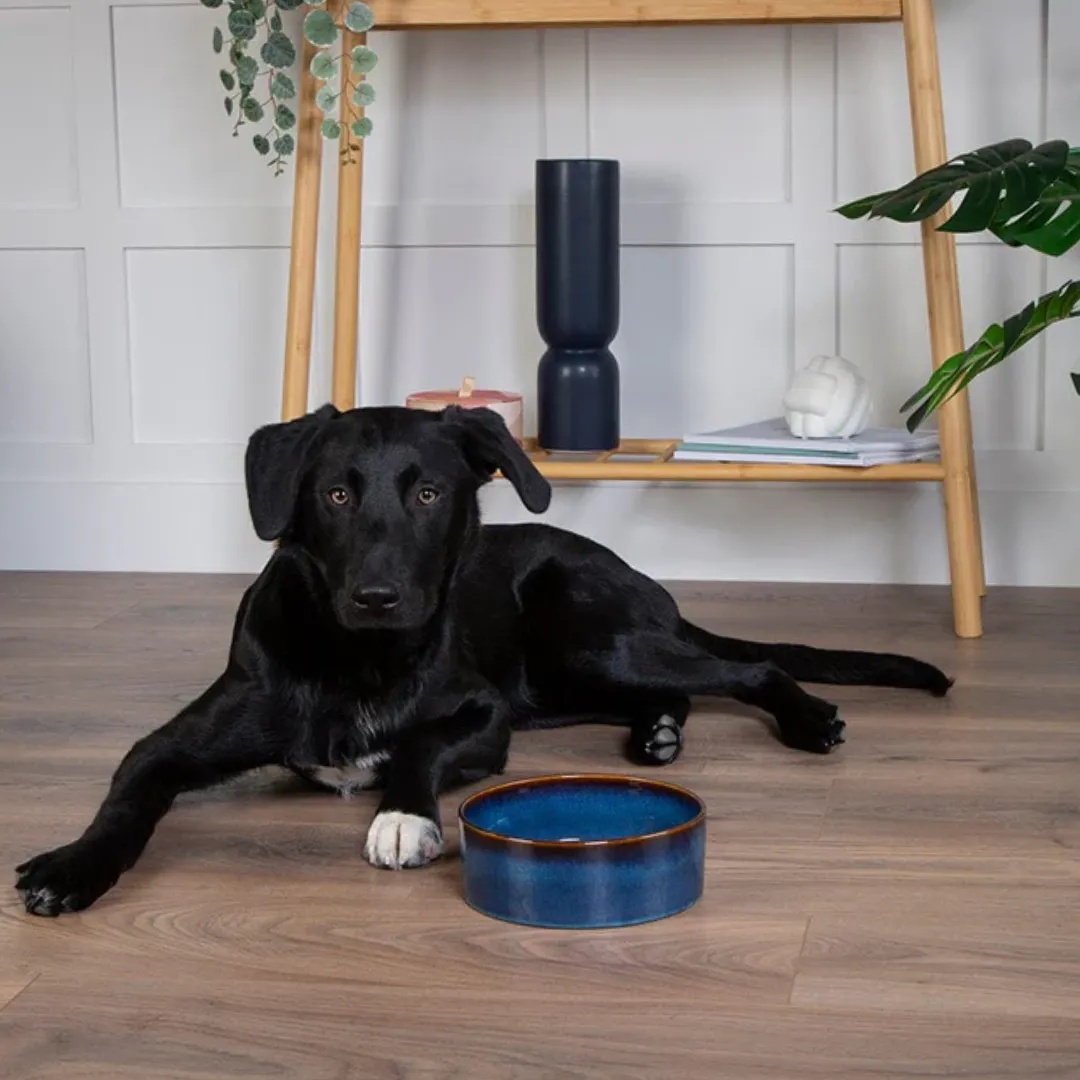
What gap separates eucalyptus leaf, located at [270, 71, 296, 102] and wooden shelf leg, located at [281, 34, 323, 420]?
23 mm

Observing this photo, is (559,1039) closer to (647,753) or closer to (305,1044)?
(305,1044)

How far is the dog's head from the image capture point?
6.89 feet

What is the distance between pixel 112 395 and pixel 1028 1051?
2.82 metres

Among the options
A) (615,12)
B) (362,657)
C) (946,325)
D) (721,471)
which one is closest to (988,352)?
(946,325)

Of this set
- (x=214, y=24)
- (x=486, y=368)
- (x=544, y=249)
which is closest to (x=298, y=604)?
(x=544, y=249)

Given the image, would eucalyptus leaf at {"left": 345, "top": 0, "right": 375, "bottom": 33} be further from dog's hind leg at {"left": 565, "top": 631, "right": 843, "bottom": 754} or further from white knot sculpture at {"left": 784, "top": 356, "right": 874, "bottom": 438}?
dog's hind leg at {"left": 565, "top": 631, "right": 843, "bottom": 754}

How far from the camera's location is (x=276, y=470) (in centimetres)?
216

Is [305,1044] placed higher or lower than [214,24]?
lower

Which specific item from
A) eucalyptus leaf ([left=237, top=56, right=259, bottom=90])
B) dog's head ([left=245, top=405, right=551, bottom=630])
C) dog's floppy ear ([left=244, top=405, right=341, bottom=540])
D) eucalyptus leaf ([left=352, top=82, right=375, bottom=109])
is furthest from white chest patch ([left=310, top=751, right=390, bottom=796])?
eucalyptus leaf ([left=237, top=56, right=259, bottom=90])

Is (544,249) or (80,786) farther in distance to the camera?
(544,249)

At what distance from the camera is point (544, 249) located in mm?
3320

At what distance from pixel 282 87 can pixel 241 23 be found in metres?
0.13

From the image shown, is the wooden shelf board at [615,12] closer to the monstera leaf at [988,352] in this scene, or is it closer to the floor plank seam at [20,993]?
the monstera leaf at [988,352]

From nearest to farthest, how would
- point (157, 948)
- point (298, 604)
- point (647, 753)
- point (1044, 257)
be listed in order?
point (157, 948) < point (298, 604) < point (647, 753) < point (1044, 257)
